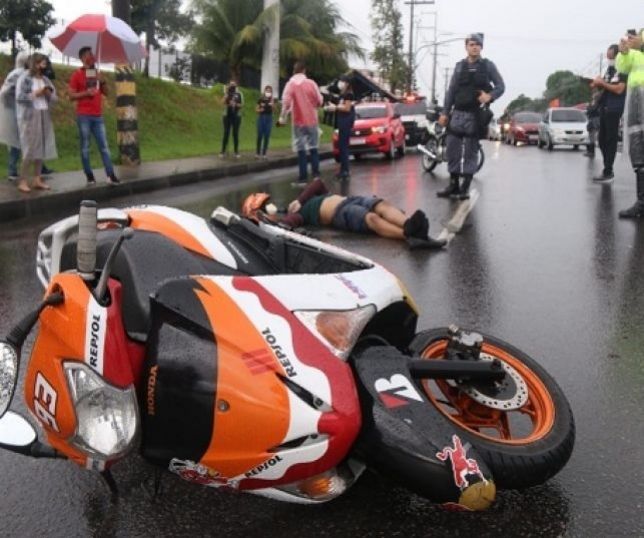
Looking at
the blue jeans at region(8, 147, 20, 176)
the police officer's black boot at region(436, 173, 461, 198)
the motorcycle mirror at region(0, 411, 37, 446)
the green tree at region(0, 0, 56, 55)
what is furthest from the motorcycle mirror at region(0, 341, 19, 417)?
the green tree at region(0, 0, 56, 55)

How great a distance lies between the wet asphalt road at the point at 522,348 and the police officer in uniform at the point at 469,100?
64 centimetres

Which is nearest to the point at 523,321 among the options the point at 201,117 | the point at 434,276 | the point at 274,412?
the point at 434,276

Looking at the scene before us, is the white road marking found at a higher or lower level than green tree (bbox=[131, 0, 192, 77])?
lower

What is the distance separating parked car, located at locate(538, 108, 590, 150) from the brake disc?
2357 centimetres

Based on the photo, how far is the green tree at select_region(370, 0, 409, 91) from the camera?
55.1 metres

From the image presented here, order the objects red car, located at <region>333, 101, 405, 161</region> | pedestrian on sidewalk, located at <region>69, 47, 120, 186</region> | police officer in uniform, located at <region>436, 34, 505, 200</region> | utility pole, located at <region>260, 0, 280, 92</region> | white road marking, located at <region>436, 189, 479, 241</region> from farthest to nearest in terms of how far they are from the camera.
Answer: utility pole, located at <region>260, 0, 280, 92</region>
red car, located at <region>333, 101, 405, 161</region>
pedestrian on sidewalk, located at <region>69, 47, 120, 186</region>
police officer in uniform, located at <region>436, 34, 505, 200</region>
white road marking, located at <region>436, 189, 479, 241</region>

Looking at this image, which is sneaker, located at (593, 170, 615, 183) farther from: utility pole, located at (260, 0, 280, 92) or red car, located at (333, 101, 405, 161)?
utility pole, located at (260, 0, 280, 92)

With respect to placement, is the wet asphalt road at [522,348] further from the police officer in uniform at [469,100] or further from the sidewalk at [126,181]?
the sidewalk at [126,181]

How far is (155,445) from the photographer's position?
219 cm

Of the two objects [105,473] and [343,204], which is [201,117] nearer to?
[343,204]

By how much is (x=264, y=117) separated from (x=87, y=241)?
15.8 metres

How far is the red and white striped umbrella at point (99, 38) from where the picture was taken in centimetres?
1185

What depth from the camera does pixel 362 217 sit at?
289 inches

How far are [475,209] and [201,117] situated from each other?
16.7 metres
